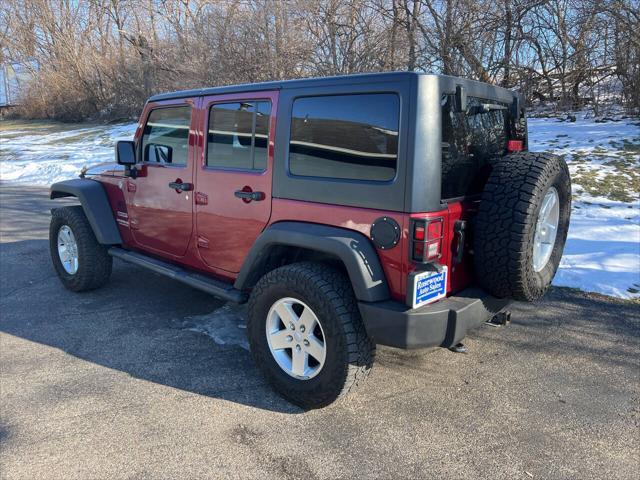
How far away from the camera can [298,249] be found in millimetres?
3178

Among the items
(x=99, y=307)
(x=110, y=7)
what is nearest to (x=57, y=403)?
(x=99, y=307)

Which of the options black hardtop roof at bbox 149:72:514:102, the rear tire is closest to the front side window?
black hardtop roof at bbox 149:72:514:102

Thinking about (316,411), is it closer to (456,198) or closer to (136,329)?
(456,198)

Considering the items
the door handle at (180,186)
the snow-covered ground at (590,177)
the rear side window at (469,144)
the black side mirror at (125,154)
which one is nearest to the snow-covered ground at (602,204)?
the snow-covered ground at (590,177)

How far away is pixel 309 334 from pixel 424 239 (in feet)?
2.94

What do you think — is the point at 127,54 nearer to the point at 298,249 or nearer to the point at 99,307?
the point at 99,307

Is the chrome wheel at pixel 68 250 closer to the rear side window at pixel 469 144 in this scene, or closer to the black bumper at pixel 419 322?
the black bumper at pixel 419 322

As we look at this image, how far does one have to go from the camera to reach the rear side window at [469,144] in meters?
2.74

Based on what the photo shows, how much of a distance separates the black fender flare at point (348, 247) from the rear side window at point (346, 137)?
0.32m

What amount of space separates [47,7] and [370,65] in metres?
24.3

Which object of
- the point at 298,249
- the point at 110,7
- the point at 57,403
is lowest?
the point at 57,403

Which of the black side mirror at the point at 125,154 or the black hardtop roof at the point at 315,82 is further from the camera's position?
the black side mirror at the point at 125,154

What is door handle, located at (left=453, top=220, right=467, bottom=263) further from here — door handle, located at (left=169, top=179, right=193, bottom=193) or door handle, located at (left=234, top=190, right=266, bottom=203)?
door handle, located at (left=169, top=179, right=193, bottom=193)

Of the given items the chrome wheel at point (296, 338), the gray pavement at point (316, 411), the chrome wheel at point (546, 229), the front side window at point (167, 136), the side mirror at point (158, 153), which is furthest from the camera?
the side mirror at point (158, 153)
